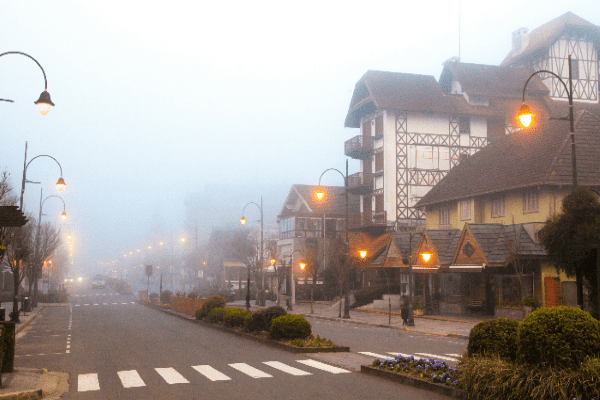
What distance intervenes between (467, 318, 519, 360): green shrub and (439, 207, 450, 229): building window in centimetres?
3273

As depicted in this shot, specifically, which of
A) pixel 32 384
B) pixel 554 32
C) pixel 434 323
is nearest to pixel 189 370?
pixel 32 384

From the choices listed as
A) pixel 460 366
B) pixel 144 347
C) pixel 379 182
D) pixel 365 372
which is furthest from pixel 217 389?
pixel 379 182

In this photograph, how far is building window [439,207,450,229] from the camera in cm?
4394

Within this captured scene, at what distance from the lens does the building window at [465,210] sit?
40969mm

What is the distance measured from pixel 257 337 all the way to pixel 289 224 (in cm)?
4295

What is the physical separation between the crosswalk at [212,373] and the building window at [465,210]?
90.3 feet

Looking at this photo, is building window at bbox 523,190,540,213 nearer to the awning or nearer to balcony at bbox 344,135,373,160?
the awning

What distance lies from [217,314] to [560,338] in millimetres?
22012

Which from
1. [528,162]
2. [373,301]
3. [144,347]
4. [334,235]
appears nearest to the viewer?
[144,347]

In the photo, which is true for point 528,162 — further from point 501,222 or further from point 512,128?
point 512,128

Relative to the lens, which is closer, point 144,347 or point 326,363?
point 326,363

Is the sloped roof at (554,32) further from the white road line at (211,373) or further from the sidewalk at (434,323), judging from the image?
the white road line at (211,373)

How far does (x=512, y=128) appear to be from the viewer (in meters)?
57.2

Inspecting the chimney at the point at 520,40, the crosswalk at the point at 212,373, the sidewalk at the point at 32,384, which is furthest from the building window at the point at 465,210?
the sidewalk at the point at 32,384
